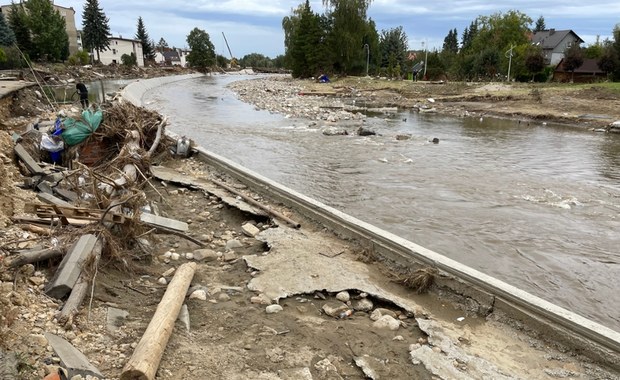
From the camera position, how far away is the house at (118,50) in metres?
83.9

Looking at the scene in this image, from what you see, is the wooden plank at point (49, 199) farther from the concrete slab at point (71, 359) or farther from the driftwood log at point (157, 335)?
the concrete slab at point (71, 359)

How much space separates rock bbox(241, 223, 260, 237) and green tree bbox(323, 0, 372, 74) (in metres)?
46.7

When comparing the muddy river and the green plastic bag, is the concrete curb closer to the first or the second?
the muddy river

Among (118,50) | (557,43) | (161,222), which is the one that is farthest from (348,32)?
(118,50)

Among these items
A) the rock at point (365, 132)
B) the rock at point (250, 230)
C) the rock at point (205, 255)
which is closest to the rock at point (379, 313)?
the rock at point (205, 255)

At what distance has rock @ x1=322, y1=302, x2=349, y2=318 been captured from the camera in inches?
161

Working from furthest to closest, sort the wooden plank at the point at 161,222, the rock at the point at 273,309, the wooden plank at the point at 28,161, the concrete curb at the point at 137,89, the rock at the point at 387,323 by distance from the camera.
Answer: the concrete curb at the point at 137,89
the wooden plank at the point at 28,161
the wooden plank at the point at 161,222
the rock at the point at 273,309
the rock at the point at 387,323

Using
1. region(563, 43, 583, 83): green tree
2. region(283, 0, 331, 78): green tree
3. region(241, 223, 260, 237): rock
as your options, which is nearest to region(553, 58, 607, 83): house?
region(563, 43, 583, 83): green tree

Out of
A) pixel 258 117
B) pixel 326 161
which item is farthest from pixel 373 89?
pixel 326 161

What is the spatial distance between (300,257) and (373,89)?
35332 millimetres

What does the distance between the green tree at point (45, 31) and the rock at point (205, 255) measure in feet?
201

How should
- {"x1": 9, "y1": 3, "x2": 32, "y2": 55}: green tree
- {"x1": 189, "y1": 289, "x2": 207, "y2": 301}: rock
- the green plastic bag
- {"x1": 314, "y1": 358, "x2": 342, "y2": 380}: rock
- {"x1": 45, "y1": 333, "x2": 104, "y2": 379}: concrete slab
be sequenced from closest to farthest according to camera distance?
1. {"x1": 45, "y1": 333, "x2": 104, "y2": 379}: concrete slab
2. {"x1": 314, "y1": 358, "x2": 342, "y2": 380}: rock
3. {"x1": 189, "y1": 289, "x2": 207, "y2": 301}: rock
4. the green plastic bag
5. {"x1": 9, "y1": 3, "x2": 32, "y2": 55}: green tree

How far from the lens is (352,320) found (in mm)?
4027

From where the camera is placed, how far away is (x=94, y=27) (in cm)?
6931
